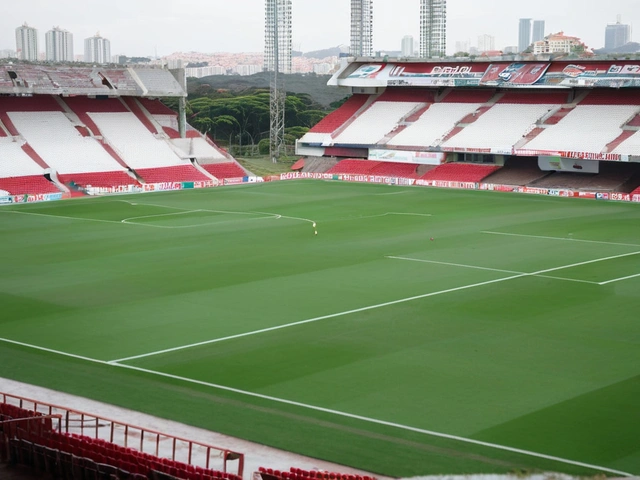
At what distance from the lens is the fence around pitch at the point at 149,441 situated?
1870cm

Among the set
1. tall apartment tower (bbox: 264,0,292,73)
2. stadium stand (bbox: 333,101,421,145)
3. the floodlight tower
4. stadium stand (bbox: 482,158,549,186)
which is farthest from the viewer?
tall apartment tower (bbox: 264,0,292,73)

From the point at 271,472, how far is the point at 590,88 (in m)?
74.8

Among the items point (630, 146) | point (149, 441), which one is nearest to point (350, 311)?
point (149, 441)

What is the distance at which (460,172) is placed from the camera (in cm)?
8369

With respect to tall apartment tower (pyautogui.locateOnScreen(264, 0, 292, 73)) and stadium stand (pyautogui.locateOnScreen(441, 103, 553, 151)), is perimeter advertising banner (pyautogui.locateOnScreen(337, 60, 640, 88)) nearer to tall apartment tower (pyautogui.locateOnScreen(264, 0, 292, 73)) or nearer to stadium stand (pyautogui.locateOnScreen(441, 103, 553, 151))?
stadium stand (pyautogui.locateOnScreen(441, 103, 553, 151))

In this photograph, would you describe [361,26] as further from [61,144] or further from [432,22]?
[61,144]

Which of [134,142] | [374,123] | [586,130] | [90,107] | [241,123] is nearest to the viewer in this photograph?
[586,130]

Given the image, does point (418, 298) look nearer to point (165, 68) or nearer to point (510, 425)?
point (510, 425)

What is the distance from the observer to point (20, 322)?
31250mm

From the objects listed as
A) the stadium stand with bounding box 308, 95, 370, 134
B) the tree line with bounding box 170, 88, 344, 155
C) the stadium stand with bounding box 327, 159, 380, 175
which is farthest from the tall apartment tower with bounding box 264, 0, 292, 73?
the tree line with bounding box 170, 88, 344, 155

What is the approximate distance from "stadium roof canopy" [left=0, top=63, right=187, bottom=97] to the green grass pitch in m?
28.6

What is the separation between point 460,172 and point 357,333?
55973mm

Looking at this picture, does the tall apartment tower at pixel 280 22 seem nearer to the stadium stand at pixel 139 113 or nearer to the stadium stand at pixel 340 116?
the stadium stand at pixel 340 116

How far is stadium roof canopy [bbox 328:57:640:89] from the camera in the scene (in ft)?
261
